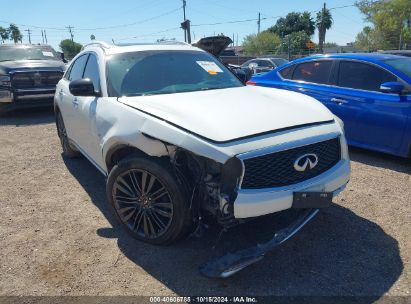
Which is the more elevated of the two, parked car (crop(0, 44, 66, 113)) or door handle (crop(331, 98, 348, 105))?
parked car (crop(0, 44, 66, 113))

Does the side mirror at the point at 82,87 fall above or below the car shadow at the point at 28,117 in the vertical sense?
above

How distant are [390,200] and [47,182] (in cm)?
427

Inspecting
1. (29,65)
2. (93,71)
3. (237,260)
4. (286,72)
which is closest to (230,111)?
(237,260)

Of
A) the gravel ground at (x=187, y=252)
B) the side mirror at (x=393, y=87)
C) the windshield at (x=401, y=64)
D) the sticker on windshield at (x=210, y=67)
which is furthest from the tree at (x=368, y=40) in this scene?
the gravel ground at (x=187, y=252)

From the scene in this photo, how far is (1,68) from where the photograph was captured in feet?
31.1

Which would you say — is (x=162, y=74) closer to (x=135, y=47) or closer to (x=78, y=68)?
(x=135, y=47)

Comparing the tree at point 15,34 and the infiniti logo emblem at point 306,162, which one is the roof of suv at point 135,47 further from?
the tree at point 15,34

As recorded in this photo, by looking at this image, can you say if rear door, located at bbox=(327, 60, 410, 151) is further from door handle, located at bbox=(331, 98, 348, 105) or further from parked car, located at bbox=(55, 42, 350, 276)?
parked car, located at bbox=(55, 42, 350, 276)

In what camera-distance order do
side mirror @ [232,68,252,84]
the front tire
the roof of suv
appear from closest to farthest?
the front tire < the roof of suv < side mirror @ [232,68,252,84]

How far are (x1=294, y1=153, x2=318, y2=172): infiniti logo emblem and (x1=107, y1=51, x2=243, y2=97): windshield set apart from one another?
1509mm

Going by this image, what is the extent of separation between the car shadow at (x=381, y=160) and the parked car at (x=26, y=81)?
754 centimetres

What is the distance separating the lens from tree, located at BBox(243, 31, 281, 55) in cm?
8138

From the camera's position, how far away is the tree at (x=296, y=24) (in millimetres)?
90438

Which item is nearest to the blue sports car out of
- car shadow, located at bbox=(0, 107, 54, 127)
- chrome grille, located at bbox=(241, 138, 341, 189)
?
chrome grille, located at bbox=(241, 138, 341, 189)
